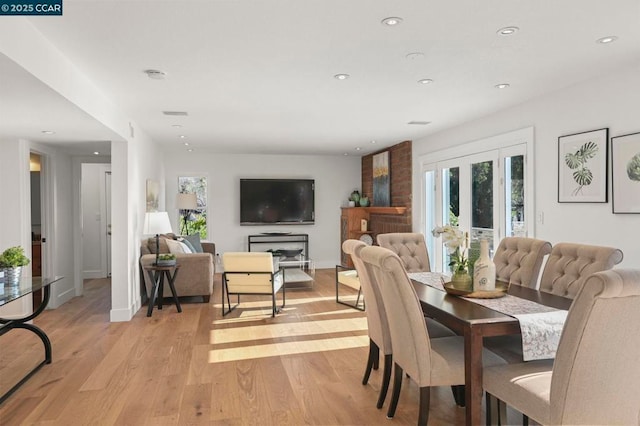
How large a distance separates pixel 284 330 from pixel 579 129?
3.38 m

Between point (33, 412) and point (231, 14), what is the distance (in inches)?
107

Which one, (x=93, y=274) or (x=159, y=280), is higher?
(x=159, y=280)

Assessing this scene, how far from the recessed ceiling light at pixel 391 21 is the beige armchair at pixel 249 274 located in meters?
3.16

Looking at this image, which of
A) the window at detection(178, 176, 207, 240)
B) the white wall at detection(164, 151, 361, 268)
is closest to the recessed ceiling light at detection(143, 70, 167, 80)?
the white wall at detection(164, 151, 361, 268)

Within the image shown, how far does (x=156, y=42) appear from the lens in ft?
9.71

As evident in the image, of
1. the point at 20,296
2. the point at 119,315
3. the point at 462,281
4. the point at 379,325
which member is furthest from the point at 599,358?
the point at 119,315

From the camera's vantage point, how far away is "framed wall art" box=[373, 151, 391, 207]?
8344 millimetres

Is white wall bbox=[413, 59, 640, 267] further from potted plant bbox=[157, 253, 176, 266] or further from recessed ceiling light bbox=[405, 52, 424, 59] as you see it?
potted plant bbox=[157, 253, 176, 266]

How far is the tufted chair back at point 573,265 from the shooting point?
2.69m

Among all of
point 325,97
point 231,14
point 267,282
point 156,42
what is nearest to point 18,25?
point 156,42

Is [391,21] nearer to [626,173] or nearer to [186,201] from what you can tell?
[626,173]

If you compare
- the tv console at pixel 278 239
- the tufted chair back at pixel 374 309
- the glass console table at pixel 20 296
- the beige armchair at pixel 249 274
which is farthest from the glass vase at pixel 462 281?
the tv console at pixel 278 239

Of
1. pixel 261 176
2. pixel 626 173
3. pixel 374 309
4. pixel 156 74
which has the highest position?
pixel 156 74

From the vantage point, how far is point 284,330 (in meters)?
4.78
